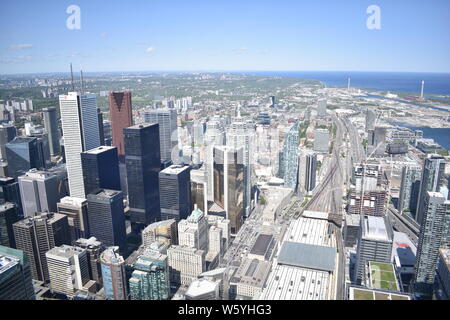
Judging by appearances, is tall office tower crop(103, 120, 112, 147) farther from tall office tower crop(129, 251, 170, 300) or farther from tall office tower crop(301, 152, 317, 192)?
tall office tower crop(301, 152, 317, 192)

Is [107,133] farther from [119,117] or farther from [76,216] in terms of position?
[76,216]

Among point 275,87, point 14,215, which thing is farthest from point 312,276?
point 275,87

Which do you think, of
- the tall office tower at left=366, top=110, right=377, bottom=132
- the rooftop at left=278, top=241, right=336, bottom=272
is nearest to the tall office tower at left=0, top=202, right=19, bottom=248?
the rooftop at left=278, top=241, right=336, bottom=272

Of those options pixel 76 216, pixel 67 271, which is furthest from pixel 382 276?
pixel 76 216

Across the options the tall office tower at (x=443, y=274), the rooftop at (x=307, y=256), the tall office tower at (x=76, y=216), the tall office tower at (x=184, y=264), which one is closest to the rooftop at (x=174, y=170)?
the tall office tower at (x=76, y=216)

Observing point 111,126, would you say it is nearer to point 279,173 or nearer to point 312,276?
point 279,173

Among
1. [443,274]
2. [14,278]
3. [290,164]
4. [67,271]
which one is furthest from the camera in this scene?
[290,164]
